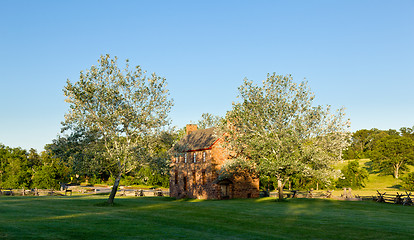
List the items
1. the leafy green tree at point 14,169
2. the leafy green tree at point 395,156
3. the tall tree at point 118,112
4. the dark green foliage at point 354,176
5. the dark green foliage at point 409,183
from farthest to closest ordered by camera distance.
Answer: the leafy green tree at point 395,156
the dark green foliage at point 354,176
the leafy green tree at point 14,169
the dark green foliage at point 409,183
the tall tree at point 118,112

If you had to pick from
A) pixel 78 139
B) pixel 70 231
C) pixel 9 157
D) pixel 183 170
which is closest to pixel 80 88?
pixel 78 139

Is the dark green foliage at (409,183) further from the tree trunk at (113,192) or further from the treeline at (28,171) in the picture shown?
the treeline at (28,171)

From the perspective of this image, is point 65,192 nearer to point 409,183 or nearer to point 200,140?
point 200,140

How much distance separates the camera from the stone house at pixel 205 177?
5097cm

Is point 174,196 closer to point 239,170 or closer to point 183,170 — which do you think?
point 183,170

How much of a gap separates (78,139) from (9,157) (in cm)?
6094

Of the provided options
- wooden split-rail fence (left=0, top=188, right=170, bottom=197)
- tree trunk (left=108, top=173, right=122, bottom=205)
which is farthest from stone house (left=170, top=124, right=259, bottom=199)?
tree trunk (left=108, top=173, right=122, bottom=205)

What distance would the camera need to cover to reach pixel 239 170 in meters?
46.7

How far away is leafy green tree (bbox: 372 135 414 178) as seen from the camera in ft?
297

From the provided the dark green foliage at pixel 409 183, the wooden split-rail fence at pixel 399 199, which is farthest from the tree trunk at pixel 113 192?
the dark green foliage at pixel 409 183

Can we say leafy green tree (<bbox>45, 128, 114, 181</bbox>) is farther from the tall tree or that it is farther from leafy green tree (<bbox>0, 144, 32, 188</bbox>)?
leafy green tree (<bbox>0, 144, 32, 188</bbox>)

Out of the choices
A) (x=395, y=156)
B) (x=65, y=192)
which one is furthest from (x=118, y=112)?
(x=395, y=156)

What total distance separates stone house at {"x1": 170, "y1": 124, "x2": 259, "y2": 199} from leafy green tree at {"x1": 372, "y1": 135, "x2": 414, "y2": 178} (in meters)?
53.9

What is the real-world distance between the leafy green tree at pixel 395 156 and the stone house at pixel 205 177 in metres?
53.9
